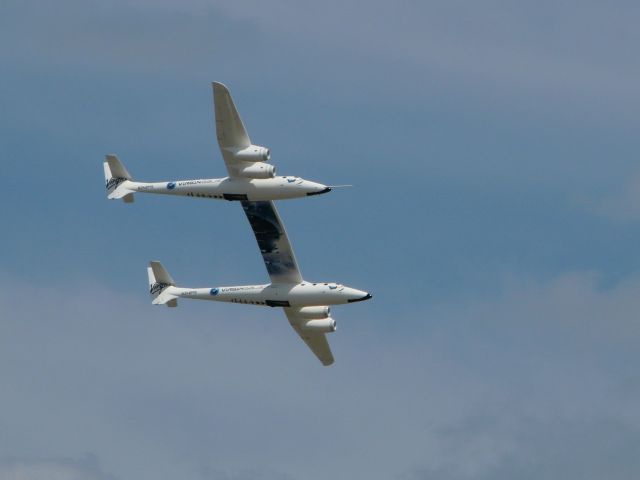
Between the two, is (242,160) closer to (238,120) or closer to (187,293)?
(238,120)

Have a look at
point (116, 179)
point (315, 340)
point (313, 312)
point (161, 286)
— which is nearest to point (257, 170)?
point (116, 179)

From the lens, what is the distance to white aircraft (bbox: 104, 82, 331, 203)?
6142 inches

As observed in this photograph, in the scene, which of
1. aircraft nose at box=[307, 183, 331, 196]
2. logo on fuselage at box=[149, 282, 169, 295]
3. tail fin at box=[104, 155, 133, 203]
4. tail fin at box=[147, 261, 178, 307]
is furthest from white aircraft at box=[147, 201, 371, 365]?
tail fin at box=[104, 155, 133, 203]

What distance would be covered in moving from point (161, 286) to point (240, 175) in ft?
59.9

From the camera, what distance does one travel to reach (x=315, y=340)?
17325 cm

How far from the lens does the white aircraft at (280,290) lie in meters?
164

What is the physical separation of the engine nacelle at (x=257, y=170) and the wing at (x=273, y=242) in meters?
3.97

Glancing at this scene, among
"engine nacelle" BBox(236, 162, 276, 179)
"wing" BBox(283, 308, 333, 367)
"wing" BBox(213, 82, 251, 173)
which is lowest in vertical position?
"wing" BBox(283, 308, 333, 367)

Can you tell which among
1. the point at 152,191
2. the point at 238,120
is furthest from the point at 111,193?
the point at 238,120

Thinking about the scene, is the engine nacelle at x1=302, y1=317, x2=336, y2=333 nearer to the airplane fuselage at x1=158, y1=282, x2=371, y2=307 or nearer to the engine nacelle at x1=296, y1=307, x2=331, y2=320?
the engine nacelle at x1=296, y1=307, x2=331, y2=320

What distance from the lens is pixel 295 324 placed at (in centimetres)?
17188

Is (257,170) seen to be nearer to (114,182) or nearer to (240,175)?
(240,175)

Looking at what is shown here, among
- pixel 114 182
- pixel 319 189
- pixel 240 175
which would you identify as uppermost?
pixel 240 175

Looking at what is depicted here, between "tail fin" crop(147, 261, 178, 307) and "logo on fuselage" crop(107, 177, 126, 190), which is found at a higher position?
"logo on fuselage" crop(107, 177, 126, 190)
